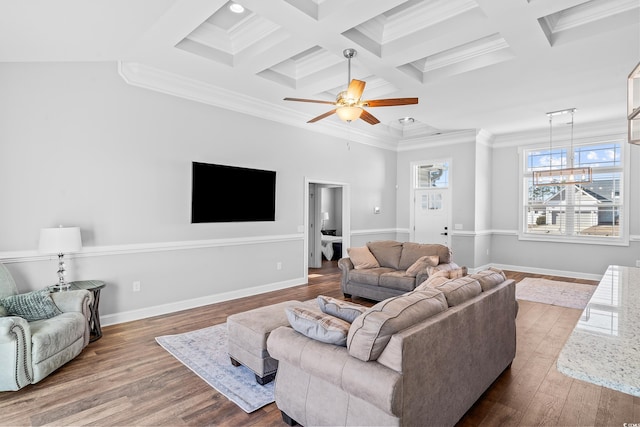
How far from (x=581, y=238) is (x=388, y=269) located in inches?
177

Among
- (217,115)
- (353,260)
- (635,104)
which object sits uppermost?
(217,115)

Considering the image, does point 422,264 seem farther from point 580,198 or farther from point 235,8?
point 580,198

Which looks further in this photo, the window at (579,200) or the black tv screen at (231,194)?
the window at (579,200)

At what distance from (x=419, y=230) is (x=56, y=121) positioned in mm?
6941

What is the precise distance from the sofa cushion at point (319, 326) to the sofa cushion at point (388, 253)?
134 inches

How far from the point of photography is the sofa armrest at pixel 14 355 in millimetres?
2541

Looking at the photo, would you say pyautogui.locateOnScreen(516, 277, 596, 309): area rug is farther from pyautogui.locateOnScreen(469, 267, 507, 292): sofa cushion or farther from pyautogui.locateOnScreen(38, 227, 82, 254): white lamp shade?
pyautogui.locateOnScreen(38, 227, 82, 254): white lamp shade

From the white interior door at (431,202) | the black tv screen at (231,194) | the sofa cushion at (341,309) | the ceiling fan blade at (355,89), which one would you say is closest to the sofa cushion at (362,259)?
the black tv screen at (231,194)

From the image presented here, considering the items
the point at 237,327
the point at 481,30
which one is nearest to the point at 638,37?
the point at 481,30

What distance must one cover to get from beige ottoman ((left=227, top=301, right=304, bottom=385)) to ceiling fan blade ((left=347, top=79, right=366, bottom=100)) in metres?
2.19

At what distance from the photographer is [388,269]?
5320mm

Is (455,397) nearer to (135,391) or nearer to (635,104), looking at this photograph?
(635,104)

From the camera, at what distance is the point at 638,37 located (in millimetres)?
3406

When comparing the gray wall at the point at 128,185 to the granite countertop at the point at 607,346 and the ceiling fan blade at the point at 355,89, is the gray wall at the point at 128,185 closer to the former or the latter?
the ceiling fan blade at the point at 355,89
